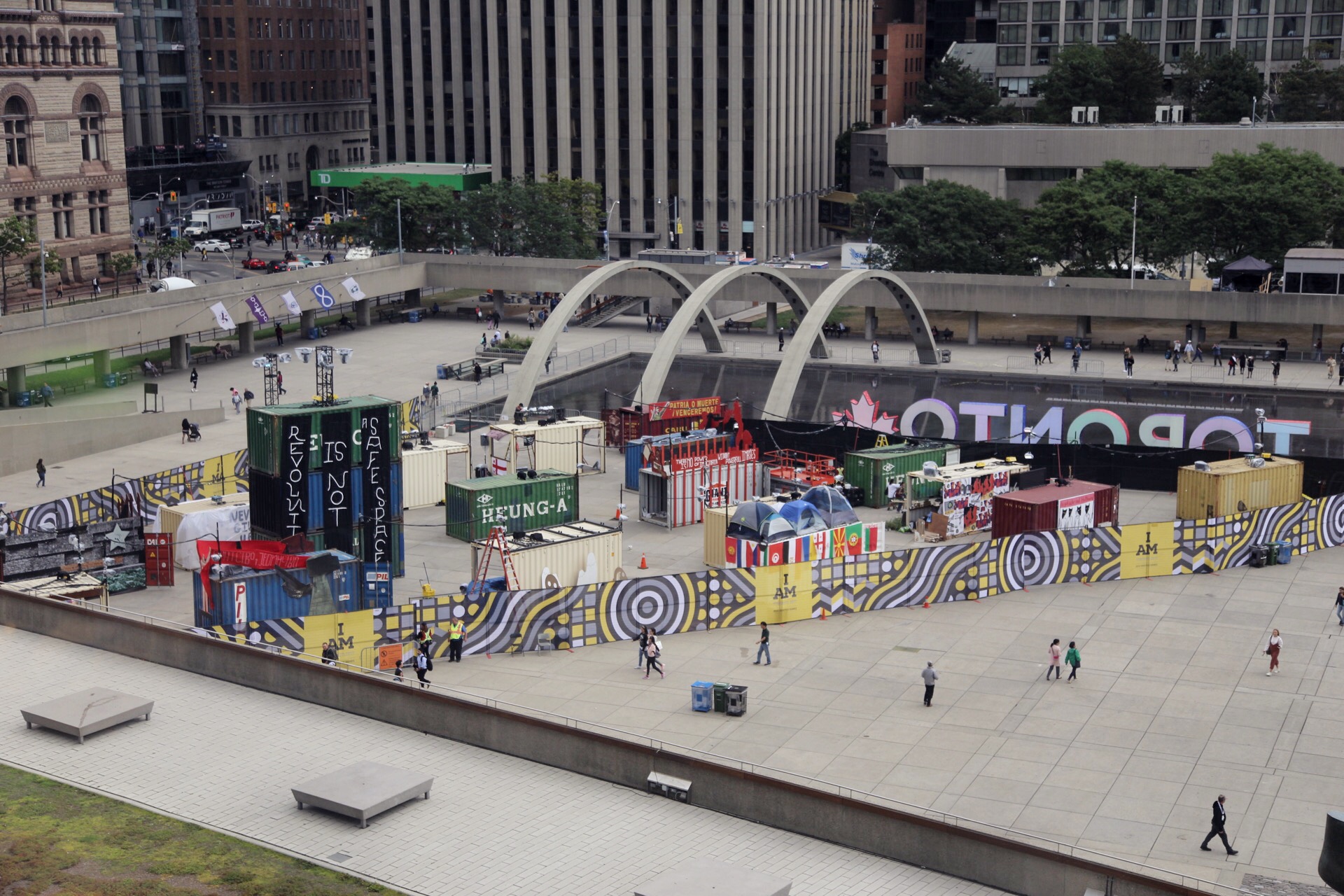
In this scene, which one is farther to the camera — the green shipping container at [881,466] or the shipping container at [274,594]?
the green shipping container at [881,466]

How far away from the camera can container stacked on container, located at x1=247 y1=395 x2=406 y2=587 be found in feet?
180

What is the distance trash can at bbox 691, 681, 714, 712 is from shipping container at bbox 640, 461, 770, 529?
19.6 meters

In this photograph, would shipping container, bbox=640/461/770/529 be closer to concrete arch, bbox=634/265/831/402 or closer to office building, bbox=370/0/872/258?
concrete arch, bbox=634/265/831/402

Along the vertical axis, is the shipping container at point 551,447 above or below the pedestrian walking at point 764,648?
above

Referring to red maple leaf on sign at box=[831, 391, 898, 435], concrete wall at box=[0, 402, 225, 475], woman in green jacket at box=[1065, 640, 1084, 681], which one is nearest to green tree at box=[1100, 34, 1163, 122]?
red maple leaf on sign at box=[831, 391, 898, 435]

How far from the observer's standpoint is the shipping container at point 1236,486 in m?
63.4

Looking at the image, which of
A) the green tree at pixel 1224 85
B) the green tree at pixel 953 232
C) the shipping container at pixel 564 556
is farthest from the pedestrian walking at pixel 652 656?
the green tree at pixel 1224 85

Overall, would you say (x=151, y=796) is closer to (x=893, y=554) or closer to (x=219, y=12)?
(x=893, y=554)

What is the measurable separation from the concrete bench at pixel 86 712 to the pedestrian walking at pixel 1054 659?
83.9 feet

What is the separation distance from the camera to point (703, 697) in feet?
149

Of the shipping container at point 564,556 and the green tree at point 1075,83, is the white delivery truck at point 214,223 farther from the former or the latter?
the shipping container at point 564,556

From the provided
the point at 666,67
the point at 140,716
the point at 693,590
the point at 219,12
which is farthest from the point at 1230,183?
the point at 219,12

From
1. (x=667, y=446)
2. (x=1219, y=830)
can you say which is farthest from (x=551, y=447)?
(x=1219, y=830)

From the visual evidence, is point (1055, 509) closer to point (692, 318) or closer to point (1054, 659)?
point (1054, 659)
